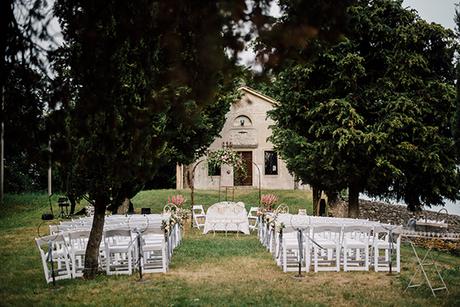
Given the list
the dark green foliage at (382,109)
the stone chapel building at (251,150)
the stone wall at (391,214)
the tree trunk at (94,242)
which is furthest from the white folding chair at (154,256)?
the stone chapel building at (251,150)

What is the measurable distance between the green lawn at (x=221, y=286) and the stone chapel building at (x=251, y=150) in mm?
20708

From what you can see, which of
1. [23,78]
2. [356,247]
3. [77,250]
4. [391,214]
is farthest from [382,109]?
[23,78]

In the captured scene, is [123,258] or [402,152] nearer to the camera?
[123,258]

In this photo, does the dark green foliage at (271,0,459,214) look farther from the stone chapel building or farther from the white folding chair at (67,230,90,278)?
the stone chapel building

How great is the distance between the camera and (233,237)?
18531mm

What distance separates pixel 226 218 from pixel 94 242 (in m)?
9.81

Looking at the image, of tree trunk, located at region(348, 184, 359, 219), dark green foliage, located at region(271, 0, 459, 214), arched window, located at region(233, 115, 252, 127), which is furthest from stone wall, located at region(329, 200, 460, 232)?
arched window, located at region(233, 115, 252, 127)

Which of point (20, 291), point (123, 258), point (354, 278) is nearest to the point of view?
point (20, 291)

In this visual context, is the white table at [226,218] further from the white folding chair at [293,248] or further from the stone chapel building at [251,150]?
the stone chapel building at [251,150]

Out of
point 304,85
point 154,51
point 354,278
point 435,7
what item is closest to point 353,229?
point 354,278

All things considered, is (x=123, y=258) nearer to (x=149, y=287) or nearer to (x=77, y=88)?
(x=149, y=287)

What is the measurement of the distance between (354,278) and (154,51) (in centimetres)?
697

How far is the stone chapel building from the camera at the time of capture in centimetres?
3497

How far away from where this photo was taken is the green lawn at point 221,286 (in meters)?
8.09
